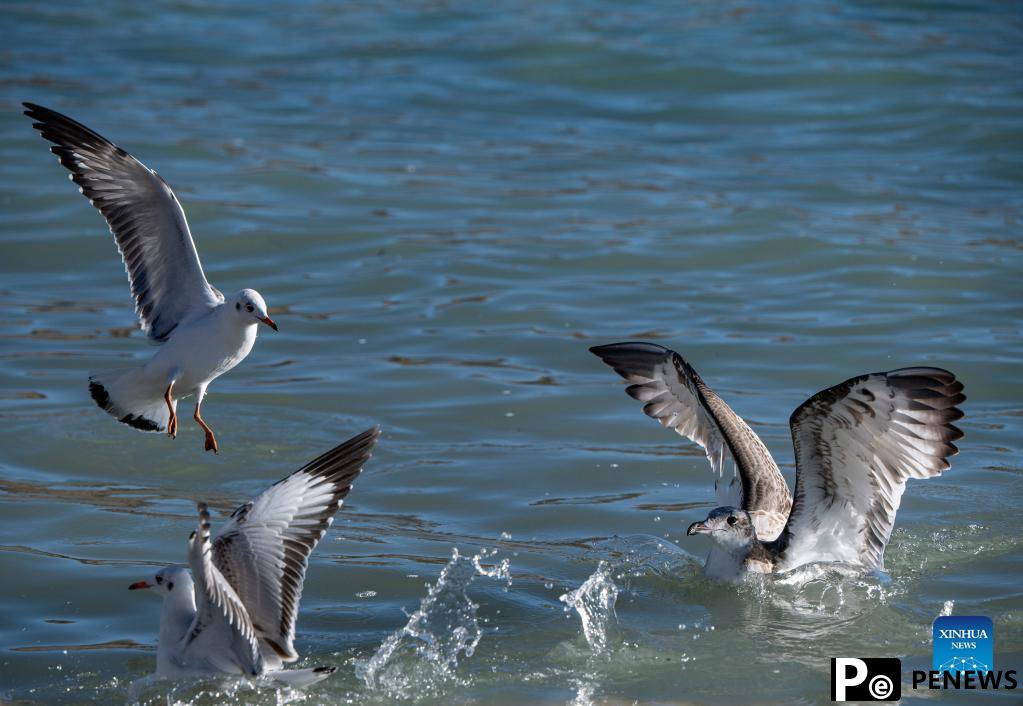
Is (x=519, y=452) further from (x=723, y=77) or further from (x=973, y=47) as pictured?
(x=973, y=47)

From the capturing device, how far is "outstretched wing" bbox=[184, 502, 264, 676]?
5.39m

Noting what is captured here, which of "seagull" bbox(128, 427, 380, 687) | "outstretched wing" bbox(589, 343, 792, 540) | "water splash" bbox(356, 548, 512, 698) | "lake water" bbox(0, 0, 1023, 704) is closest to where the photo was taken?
"seagull" bbox(128, 427, 380, 687)

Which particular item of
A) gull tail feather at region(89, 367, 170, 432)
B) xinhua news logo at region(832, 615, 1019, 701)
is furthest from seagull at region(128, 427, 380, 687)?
xinhua news logo at region(832, 615, 1019, 701)

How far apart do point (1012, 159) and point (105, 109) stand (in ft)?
33.6

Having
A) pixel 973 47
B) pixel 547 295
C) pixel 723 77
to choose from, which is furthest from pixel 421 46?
pixel 547 295

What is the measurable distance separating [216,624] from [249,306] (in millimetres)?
1837

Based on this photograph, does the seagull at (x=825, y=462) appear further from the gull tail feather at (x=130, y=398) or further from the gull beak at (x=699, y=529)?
the gull tail feather at (x=130, y=398)

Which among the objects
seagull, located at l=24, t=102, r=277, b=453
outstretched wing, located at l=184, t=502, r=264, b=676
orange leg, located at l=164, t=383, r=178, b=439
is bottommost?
outstretched wing, located at l=184, t=502, r=264, b=676

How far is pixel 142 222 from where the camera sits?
7484 mm

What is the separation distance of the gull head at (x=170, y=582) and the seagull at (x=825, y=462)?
7.52 feet

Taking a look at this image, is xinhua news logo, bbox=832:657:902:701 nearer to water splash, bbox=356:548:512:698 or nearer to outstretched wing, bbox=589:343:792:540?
outstretched wing, bbox=589:343:792:540

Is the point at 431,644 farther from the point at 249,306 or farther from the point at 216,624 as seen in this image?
the point at 249,306

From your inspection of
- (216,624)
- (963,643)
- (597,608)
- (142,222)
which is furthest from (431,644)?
(142,222)

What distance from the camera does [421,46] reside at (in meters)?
21.6
